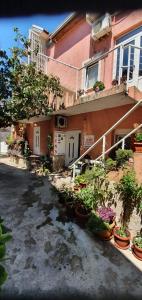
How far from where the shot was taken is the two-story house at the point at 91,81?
6926 mm

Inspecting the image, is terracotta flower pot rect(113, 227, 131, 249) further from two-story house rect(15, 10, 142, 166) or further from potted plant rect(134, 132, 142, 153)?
two-story house rect(15, 10, 142, 166)

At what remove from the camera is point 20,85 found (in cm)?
816

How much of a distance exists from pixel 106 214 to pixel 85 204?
74cm

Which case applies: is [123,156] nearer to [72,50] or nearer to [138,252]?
[138,252]

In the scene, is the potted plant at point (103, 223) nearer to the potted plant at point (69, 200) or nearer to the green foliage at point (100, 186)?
the green foliage at point (100, 186)

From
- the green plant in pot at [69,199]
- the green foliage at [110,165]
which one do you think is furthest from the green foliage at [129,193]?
the green plant in pot at [69,199]

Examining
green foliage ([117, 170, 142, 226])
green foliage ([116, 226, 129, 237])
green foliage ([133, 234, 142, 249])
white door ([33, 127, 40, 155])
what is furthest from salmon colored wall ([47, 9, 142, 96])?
green foliage ([133, 234, 142, 249])

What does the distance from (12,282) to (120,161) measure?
3.89m

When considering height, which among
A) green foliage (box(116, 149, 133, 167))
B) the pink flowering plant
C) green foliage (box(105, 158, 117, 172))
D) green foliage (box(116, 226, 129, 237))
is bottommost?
green foliage (box(116, 226, 129, 237))

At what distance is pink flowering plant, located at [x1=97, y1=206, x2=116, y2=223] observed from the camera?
217 inches

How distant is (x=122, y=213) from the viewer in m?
5.74

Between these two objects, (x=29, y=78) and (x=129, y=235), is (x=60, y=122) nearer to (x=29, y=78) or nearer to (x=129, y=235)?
(x=29, y=78)

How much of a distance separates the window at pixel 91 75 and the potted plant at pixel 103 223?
608 centimetres

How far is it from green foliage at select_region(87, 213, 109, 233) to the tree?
5067 millimetres
